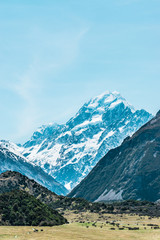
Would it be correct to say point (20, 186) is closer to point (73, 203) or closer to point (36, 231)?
point (73, 203)

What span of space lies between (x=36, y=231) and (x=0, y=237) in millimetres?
12812

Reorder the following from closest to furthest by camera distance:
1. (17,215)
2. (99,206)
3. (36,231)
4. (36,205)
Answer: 1. (36,231)
2. (17,215)
3. (36,205)
4. (99,206)

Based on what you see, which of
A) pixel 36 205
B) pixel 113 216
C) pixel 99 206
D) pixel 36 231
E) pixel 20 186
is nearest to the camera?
pixel 36 231

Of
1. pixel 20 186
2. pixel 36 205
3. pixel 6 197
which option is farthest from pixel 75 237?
pixel 20 186

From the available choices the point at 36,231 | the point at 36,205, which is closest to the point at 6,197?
the point at 36,205

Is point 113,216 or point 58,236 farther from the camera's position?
point 113,216

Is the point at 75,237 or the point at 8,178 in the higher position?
the point at 8,178

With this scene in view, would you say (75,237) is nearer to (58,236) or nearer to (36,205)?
(58,236)

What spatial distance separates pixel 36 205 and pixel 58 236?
33.8 metres

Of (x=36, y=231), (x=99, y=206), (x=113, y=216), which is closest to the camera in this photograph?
(x=36, y=231)

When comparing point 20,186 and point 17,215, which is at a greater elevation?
point 20,186

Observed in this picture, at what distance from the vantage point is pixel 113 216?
456 feet

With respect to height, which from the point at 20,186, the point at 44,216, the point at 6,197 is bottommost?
the point at 44,216

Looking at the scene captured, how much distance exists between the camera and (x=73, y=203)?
170500mm
